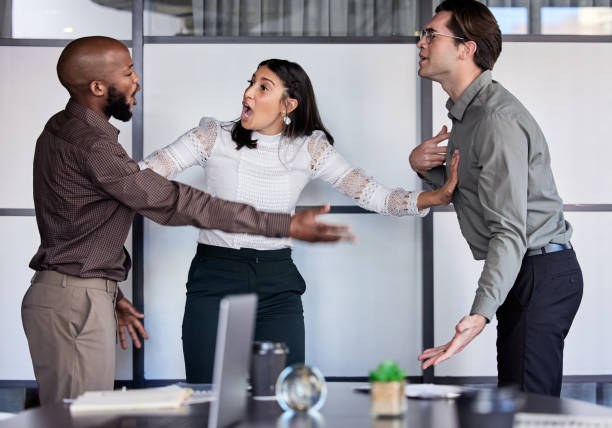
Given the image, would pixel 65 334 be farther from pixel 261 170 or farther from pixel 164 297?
pixel 164 297

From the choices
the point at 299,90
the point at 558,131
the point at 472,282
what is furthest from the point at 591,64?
the point at 299,90

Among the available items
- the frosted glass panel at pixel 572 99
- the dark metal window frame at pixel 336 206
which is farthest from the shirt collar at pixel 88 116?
the frosted glass panel at pixel 572 99

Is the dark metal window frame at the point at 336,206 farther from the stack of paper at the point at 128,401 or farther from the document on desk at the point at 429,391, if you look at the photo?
the stack of paper at the point at 128,401

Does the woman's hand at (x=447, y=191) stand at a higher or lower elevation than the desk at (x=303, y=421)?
higher

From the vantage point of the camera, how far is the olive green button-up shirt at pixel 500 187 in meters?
2.75

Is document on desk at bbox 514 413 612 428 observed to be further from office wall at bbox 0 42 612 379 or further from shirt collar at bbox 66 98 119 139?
office wall at bbox 0 42 612 379

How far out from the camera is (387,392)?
6.23 ft

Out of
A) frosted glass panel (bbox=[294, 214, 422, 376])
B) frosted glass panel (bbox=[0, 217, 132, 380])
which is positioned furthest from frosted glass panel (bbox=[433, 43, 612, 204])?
frosted glass panel (bbox=[0, 217, 132, 380])

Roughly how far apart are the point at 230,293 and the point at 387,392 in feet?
5.24

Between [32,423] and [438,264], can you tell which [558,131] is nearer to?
[438,264]

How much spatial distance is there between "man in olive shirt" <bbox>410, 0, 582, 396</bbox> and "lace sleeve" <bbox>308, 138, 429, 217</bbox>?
0.51m

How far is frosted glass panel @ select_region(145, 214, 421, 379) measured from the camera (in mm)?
4145

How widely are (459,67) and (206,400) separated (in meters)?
1.70

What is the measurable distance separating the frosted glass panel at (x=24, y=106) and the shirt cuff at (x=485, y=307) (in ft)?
6.92
